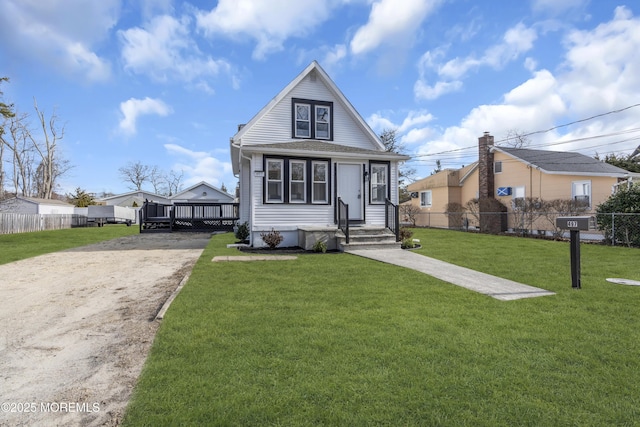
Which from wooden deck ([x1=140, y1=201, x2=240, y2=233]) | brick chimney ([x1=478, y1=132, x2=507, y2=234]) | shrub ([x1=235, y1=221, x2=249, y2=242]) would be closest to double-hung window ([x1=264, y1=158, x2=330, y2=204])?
shrub ([x1=235, y1=221, x2=249, y2=242])

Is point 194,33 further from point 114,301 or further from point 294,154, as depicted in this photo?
point 114,301

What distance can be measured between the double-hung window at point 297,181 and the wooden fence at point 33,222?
71.7 feet

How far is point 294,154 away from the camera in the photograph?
39.8ft

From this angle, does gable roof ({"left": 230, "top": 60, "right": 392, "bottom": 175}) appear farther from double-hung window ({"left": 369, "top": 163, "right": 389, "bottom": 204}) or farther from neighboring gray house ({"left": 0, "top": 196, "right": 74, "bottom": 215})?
neighboring gray house ({"left": 0, "top": 196, "right": 74, "bottom": 215})

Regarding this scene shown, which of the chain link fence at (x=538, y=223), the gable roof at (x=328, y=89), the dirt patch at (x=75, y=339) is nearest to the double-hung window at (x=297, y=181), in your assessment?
the gable roof at (x=328, y=89)

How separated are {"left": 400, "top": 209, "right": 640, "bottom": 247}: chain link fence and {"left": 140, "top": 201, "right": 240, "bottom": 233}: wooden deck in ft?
47.5

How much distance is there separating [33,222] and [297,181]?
24.3 m

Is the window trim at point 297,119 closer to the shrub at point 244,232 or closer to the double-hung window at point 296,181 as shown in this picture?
the double-hung window at point 296,181

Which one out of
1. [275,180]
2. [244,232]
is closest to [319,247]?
[275,180]

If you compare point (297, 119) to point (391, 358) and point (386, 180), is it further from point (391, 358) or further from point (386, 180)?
point (391, 358)

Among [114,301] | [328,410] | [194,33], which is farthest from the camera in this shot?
[194,33]

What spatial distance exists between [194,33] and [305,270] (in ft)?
35.4

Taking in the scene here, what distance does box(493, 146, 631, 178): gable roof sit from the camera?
1784 cm

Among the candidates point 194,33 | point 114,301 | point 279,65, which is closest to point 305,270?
point 114,301
